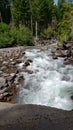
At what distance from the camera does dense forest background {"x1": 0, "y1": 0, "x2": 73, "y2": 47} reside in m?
41.6

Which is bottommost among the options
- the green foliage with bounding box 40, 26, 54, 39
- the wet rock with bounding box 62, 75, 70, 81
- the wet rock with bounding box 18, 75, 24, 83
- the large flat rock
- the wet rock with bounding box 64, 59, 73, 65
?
the green foliage with bounding box 40, 26, 54, 39

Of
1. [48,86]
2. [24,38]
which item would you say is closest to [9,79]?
[48,86]

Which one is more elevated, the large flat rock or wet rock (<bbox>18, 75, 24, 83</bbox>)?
the large flat rock

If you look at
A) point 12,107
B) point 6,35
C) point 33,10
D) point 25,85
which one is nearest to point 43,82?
point 25,85

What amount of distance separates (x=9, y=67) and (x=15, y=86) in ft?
17.7

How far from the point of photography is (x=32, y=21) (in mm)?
60531

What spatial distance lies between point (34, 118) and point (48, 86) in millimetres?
8496

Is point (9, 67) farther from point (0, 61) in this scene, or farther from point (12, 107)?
point (12, 107)

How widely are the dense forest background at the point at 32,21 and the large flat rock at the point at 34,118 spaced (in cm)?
2937

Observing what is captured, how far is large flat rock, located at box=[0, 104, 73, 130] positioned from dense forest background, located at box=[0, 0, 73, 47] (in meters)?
29.4

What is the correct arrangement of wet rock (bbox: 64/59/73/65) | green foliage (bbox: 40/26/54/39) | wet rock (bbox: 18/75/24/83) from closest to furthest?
1. wet rock (bbox: 18/75/24/83)
2. wet rock (bbox: 64/59/73/65)
3. green foliage (bbox: 40/26/54/39)

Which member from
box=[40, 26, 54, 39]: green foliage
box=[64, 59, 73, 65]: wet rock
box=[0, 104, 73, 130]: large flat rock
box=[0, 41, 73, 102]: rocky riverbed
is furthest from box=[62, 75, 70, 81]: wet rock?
box=[40, 26, 54, 39]: green foliage

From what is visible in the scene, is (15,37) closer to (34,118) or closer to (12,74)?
(12,74)

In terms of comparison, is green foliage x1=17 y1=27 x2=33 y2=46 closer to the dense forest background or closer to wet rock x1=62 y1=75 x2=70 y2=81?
the dense forest background
